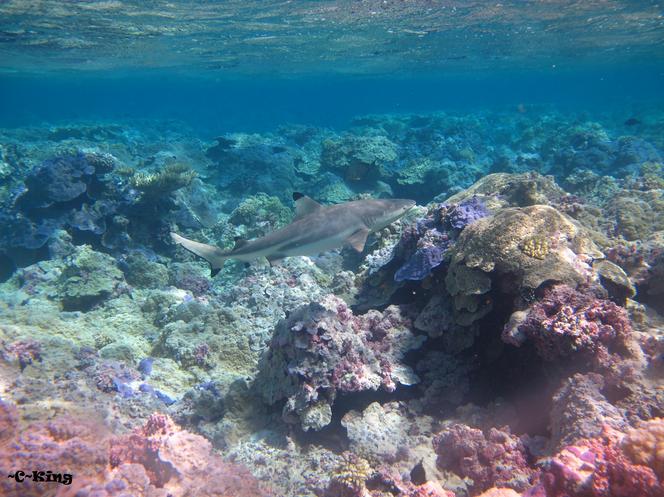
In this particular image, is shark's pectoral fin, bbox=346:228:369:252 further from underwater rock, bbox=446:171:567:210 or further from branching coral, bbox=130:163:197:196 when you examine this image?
branching coral, bbox=130:163:197:196

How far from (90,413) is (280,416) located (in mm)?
2304

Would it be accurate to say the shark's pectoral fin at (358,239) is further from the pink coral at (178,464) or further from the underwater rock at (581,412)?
the pink coral at (178,464)

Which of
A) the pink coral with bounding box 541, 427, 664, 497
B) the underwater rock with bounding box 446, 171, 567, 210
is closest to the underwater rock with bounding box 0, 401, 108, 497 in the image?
the pink coral with bounding box 541, 427, 664, 497

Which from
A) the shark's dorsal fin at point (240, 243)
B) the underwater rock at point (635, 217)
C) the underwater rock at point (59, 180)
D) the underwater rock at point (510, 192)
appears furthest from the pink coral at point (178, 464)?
the underwater rock at point (59, 180)

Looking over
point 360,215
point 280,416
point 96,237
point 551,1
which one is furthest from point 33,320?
point 551,1

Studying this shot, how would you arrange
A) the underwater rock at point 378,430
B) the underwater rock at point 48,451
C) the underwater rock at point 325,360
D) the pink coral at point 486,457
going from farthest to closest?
the underwater rock at point 325,360, the underwater rock at point 378,430, the pink coral at point 486,457, the underwater rock at point 48,451

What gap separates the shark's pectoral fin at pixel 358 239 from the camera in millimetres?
6497

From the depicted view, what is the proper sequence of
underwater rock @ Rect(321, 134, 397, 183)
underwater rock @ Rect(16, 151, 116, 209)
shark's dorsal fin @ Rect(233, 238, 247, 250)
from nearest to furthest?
shark's dorsal fin @ Rect(233, 238, 247, 250)
underwater rock @ Rect(16, 151, 116, 209)
underwater rock @ Rect(321, 134, 397, 183)

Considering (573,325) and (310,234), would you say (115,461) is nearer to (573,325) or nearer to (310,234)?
(310,234)

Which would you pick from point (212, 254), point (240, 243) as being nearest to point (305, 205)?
point (240, 243)

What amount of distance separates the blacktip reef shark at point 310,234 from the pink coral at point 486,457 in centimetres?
328

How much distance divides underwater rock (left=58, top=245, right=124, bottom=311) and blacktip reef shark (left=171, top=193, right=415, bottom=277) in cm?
398

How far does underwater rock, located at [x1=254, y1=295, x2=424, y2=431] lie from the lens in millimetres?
4793

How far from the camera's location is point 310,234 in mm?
6359
